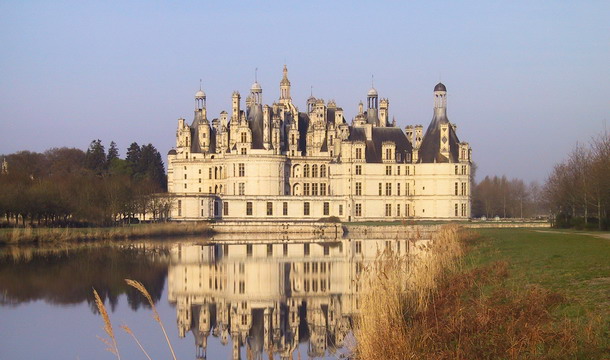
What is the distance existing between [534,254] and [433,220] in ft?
143

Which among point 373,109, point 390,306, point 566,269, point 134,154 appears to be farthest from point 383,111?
point 390,306

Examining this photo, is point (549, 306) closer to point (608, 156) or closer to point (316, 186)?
point (608, 156)

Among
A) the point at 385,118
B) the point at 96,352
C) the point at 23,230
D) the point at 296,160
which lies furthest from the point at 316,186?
the point at 96,352

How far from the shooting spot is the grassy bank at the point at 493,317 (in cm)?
952

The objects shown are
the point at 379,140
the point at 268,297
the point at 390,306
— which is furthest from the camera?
the point at 379,140

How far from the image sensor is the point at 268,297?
23359 mm

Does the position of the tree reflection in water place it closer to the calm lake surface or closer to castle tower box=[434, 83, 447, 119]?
the calm lake surface

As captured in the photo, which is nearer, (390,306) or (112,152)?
(390,306)

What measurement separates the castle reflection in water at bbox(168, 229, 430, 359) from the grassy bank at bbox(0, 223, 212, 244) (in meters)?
8.25

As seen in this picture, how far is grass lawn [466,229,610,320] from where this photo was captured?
39.5ft

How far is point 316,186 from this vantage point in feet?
236

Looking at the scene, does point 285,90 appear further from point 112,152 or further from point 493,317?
point 493,317

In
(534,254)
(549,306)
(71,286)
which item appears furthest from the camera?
(71,286)

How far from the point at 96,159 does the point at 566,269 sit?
244 feet
